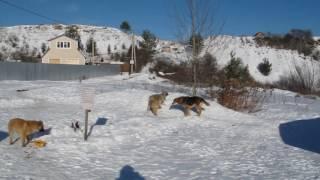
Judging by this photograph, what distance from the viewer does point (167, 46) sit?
393 feet

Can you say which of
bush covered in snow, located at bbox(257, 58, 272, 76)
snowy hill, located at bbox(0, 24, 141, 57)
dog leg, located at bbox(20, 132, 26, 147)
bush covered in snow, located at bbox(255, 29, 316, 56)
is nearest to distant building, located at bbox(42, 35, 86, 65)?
bush covered in snow, located at bbox(257, 58, 272, 76)

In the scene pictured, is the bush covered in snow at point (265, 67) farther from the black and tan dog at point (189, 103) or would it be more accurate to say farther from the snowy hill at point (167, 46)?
the black and tan dog at point (189, 103)

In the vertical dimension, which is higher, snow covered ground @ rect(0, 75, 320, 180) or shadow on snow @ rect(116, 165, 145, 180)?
snow covered ground @ rect(0, 75, 320, 180)

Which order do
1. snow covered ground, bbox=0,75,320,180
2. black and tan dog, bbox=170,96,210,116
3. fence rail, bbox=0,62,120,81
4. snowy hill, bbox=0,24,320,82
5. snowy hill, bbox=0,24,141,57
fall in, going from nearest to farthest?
snow covered ground, bbox=0,75,320,180 < black and tan dog, bbox=170,96,210,116 < fence rail, bbox=0,62,120,81 < snowy hill, bbox=0,24,320,82 < snowy hill, bbox=0,24,141,57

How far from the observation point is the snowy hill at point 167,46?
7819cm

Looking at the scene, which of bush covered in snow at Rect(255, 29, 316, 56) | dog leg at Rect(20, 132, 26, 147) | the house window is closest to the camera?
dog leg at Rect(20, 132, 26, 147)

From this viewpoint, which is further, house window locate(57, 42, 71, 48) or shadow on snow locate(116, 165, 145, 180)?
house window locate(57, 42, 71, 48)

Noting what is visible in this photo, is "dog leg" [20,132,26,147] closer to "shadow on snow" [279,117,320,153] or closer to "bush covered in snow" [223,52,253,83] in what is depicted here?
"shadow on snow" [279,117,320,153]

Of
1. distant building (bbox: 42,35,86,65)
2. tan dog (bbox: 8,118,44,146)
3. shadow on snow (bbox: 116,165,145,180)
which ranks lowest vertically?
shadow on snow (bbox: 116,165,145,180)

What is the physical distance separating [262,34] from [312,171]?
4386 inches

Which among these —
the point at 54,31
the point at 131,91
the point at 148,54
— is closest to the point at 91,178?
the point at 131,91

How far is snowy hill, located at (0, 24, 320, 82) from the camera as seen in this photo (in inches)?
3078

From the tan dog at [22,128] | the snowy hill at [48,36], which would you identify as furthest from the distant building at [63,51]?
the tan dog at [22,128]

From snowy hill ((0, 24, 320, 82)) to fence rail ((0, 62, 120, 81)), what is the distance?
10.5m
